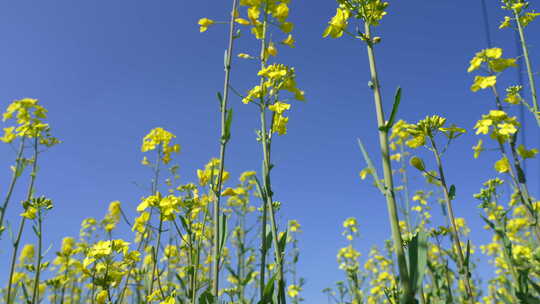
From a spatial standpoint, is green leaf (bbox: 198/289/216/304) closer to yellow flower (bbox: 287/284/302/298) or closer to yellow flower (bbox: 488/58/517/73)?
yellow flower (bbox: 488/58/517/73)

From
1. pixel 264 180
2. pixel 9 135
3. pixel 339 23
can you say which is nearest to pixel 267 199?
pixel 264 180

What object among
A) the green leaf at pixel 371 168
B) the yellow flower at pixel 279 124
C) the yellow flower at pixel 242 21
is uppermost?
the yellow flower at pixel 242 21

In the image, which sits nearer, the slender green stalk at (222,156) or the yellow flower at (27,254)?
the slender green stalk at (222,156)

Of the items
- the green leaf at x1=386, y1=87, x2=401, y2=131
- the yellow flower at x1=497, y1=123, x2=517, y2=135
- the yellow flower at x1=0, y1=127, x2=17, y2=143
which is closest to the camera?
the green leaf at x1=386, y1=87, x2=401, y2=131

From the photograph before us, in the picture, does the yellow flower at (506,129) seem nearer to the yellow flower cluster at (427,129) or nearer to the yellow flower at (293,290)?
the yellow flower cluster at (427,129)

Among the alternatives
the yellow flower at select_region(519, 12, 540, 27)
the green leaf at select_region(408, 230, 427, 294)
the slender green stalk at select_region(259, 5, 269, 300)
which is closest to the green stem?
the slender green stalk at select_region(259, 5, 269, 300)

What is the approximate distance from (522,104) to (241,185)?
4.97 metres

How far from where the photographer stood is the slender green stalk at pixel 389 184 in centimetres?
108

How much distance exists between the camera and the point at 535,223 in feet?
7.80

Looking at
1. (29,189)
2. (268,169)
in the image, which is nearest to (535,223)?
(268,169)

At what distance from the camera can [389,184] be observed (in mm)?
1203

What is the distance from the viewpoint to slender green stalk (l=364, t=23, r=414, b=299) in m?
1.08

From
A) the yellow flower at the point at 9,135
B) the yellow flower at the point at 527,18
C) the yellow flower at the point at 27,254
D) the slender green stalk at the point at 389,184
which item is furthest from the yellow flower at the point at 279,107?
the yellow flower at the point at 27,254

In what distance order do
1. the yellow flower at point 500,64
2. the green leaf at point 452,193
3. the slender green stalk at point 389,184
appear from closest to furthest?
the slender green stalk at point 389,184, the green leaf at point 452,193, the yellow flower at point 500,64
